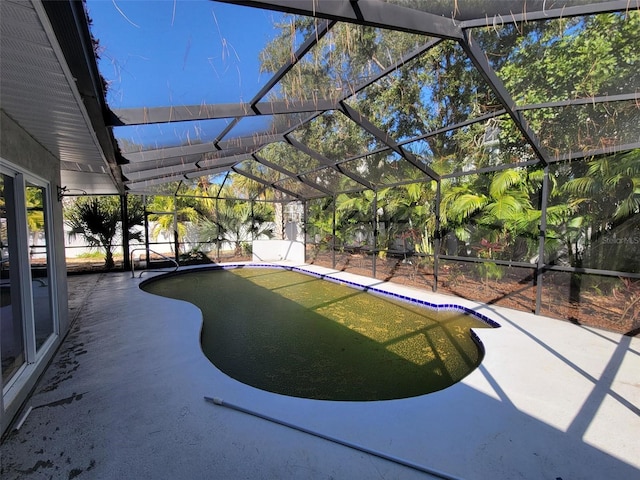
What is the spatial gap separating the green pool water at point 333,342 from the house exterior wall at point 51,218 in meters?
1.65

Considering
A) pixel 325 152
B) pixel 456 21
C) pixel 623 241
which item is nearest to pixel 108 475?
pixel 456 21

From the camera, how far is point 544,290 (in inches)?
199

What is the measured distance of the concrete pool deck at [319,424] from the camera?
181 centimetres

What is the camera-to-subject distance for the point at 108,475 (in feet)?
5.71

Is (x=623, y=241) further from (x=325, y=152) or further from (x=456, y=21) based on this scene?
(x=325, y=152)

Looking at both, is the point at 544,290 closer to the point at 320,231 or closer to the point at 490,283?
the point at 490,283

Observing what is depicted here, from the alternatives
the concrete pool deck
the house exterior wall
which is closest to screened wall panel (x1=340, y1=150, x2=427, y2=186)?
the concrete pool deck

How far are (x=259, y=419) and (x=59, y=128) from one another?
3.26 meters

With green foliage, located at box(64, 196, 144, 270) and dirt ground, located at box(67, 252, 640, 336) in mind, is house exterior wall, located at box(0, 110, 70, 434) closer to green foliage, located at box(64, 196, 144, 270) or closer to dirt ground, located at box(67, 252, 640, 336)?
green foliage, located at box(64, 196, 144, 270)

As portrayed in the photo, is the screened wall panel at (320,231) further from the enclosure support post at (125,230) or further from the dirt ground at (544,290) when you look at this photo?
the enclosure support post at (125,230)

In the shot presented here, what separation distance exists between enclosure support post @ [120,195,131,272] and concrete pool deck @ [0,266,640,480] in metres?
6.82

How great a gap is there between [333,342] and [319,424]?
2.00 meters

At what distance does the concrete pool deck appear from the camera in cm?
181

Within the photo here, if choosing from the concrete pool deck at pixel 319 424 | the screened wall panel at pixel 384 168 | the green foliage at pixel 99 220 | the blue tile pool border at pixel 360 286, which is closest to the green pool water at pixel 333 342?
the blue tile pool border at pixel 360 286
